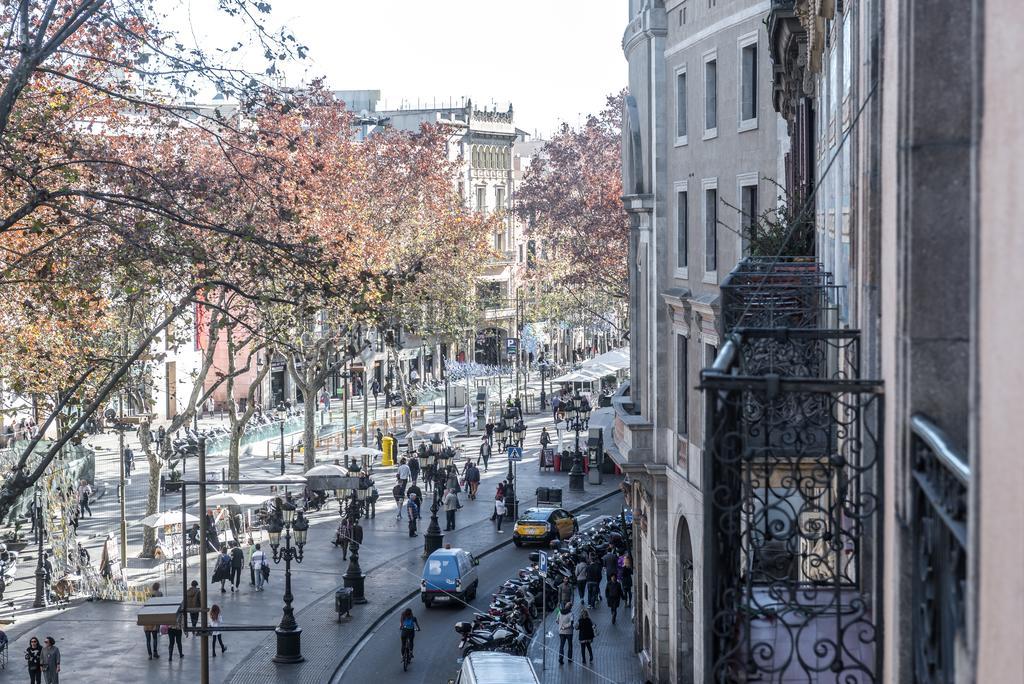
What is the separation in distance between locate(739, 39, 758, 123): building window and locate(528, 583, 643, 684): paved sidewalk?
10273mm

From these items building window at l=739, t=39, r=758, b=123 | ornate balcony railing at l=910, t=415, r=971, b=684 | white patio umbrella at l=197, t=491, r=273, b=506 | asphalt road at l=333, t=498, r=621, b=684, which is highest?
building window at l=739, t=39, r=758, b=123

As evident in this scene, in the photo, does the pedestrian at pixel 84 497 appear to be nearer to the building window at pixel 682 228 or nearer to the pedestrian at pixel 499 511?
the pedestrian at pixel 499 511

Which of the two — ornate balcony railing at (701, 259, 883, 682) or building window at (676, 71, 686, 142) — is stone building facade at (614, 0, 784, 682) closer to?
building window at (676, 71, 686, 142)

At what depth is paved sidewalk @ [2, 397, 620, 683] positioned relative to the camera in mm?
28125

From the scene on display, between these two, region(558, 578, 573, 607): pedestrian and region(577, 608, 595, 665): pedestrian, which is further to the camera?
region(558, 578, 573, 607): pedestrian

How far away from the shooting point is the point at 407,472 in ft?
159

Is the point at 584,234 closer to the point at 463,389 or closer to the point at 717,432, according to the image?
the point at 463,389

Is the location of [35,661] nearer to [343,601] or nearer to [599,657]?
[343,601]

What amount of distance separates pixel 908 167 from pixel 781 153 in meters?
16.8

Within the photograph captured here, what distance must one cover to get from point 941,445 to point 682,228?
71.5 ft

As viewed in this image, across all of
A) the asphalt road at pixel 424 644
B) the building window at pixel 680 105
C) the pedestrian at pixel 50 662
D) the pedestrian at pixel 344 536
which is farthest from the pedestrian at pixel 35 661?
the building window at pixel 680 105

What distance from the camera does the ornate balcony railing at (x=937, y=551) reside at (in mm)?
5176

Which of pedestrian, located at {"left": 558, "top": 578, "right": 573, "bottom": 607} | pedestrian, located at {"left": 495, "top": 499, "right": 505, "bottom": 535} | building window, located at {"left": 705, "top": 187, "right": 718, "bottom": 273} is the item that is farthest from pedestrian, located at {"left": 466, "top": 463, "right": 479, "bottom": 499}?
building window, located at {"left": 705, "top": 187, "right": 718, "bottom": 273}

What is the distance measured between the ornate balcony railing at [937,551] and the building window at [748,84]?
60.4ft
